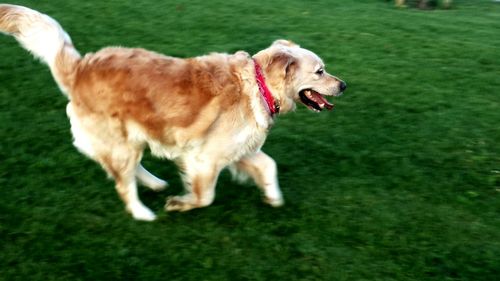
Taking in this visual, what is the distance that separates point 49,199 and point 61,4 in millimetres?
6508

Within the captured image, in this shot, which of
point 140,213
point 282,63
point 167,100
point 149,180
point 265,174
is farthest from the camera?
point 149,180

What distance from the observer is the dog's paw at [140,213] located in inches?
167

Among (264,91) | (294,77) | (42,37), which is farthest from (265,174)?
(42,37)

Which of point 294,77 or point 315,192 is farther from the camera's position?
point 315,192

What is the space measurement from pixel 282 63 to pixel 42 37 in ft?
5.80

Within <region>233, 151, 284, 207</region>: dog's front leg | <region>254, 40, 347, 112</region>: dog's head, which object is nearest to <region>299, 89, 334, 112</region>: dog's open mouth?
<region>254, 40, 347, 112</region>: dog's head

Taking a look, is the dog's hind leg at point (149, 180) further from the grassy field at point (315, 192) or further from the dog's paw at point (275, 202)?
the dog's paw at point (275, 202)

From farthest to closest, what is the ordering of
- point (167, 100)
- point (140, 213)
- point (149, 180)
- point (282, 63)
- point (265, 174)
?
point (149, 180), point (265, 174), point (140, 213), point (282, 63), point (167, 100)

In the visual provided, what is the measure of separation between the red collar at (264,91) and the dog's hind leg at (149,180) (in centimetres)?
118

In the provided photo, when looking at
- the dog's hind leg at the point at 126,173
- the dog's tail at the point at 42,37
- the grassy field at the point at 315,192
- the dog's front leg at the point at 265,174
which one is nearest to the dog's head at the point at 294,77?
the dog's front leg at the point at 265,174

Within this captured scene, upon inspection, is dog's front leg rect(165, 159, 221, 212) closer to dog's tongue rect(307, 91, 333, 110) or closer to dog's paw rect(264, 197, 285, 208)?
dog's paw rect(264, 197, 285, 208)

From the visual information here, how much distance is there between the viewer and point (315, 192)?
185 inches

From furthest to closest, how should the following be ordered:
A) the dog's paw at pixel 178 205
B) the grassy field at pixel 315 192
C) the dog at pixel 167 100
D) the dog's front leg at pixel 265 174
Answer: the dog's front leg at pixel 265 174 < the dog's paw at pixel 178 205 < the dog at pixel 167 100 < the grassy field at pixel 315 192

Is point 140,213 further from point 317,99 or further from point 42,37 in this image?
point 317,99
